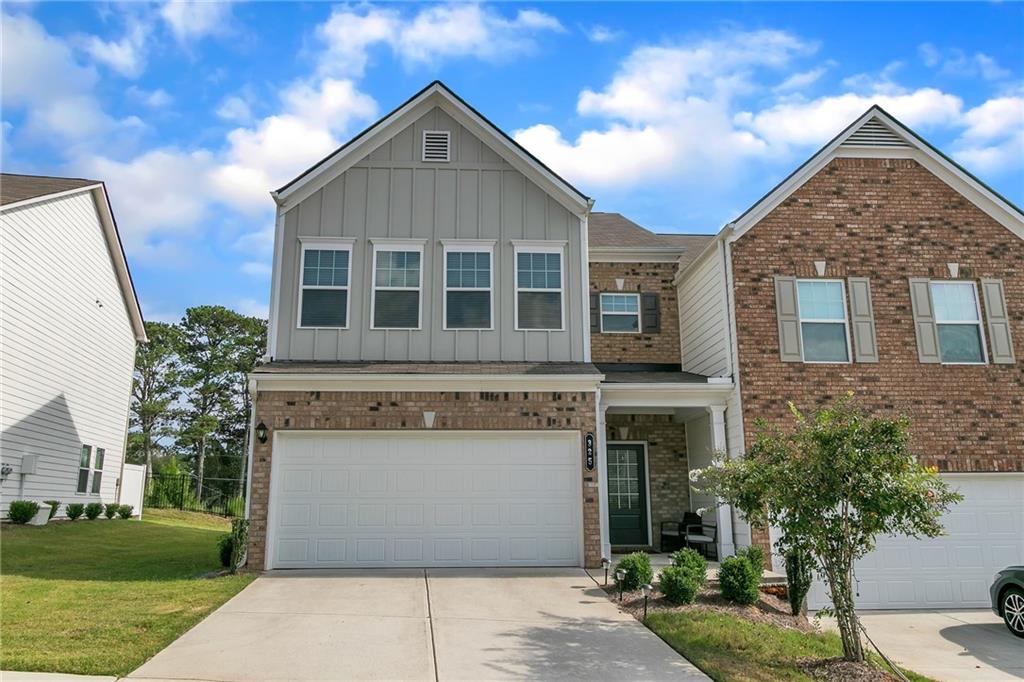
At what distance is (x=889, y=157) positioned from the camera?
1334 cm

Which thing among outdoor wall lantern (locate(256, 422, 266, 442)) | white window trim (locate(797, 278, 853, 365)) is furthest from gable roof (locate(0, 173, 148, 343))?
white window trim (locate(797, 278, 853, 365))

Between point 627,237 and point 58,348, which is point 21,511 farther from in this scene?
point 627,237

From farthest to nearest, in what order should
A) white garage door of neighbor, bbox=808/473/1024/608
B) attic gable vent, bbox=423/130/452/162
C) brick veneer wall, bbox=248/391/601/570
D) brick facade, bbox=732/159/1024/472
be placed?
attic gable vent, bbox=423/130/452/162 < brick facade, bbox=732/159/1024/472 < brick veneer wall, bbox=248/391/601/570 < white garage door of neighbor, bbox=808/473/1024/608

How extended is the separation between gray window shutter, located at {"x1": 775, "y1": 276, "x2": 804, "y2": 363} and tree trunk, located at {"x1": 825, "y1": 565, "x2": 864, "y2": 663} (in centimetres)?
578

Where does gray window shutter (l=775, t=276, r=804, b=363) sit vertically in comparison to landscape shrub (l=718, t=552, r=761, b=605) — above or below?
above

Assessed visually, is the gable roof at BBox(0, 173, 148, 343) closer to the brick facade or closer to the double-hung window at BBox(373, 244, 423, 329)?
the double-hung window at BBox(373, 244, 423, 329)

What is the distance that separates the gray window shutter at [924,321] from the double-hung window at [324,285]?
10391mm

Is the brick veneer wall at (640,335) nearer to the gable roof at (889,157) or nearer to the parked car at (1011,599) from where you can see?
the gable roof at (889,157)

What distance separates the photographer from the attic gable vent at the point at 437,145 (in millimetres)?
13133

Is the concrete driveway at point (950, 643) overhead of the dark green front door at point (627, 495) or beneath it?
beneath

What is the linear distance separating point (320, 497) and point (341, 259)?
4.28 m

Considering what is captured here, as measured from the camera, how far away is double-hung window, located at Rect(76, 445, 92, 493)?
1883 cm

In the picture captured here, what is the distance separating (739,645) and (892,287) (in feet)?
27.7

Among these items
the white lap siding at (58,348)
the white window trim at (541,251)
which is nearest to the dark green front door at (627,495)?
the white window trim at (541,251)
